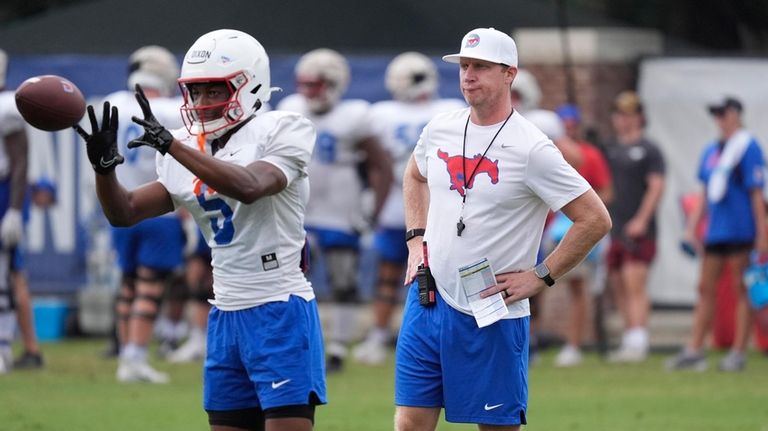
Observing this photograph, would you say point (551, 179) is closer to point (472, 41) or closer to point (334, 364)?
point (472, 41)

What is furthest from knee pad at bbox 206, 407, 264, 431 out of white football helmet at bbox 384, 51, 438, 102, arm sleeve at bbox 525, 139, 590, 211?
white football helmet at bbox 384, 51, 438, 102

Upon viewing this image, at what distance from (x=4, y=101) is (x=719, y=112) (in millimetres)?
5508

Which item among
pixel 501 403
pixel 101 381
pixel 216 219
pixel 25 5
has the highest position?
pixel 25 5

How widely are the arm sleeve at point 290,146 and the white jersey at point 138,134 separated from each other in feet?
15.5

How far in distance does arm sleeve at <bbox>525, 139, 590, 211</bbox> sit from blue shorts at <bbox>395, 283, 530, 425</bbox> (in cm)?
54

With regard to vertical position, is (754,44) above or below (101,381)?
above

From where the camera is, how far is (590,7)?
22.2 m

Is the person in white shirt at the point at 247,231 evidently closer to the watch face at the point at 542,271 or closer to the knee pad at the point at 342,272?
the watch face at the point at 542,271

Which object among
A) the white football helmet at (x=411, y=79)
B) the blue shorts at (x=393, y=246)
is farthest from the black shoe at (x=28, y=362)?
the white football helmet at (x=411, y=79)

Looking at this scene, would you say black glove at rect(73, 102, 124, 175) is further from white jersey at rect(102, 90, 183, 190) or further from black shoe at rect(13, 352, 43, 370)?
black shoe at rect(13, 352, 43, 370)

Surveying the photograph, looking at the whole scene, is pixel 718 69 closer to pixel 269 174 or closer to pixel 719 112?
pixel 719 112

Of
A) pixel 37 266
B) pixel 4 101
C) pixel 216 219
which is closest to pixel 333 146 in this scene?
pixel 4 101

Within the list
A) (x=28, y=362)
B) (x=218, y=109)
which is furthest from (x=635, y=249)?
(x=218, y=109)

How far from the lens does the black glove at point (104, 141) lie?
5590mm
